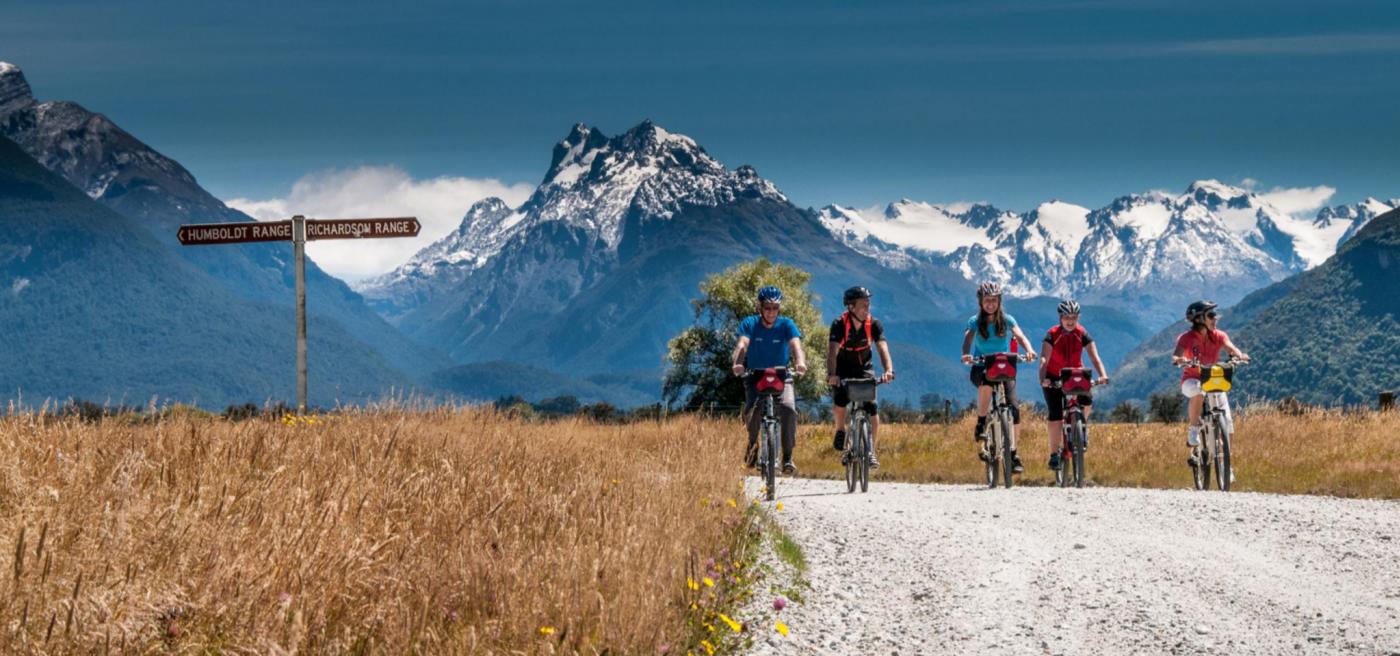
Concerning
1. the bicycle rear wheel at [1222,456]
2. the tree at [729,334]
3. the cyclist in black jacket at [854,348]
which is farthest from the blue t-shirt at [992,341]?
the tree at [729,334]

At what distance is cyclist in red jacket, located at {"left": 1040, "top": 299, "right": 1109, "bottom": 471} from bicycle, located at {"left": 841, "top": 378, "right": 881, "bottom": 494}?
275 cm

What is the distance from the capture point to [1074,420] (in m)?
18.8

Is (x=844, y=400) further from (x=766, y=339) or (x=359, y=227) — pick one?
(x=359, y=227)

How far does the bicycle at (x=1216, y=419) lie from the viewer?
17.5m

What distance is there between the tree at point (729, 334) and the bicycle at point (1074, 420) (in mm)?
51422

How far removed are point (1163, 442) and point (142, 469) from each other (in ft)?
67.8

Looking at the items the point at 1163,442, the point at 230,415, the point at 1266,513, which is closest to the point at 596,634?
the point at 1266,513

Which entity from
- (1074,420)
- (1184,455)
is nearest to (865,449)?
(1074,420)

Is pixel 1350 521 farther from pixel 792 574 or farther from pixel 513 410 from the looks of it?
pixel 513 410

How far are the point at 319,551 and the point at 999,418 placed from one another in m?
13.3

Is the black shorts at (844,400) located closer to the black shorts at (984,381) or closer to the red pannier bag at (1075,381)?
the black shorts at (984,381)

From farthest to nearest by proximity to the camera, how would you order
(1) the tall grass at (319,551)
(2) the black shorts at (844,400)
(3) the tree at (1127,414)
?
(3) the tree at (1127,414) < (2) the black shorts at (844,400) < (1) the tall grass at (319,551)

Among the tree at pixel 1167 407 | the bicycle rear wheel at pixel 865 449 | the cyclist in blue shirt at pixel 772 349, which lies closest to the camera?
the cyclist in blue shirt at pixel 772 349

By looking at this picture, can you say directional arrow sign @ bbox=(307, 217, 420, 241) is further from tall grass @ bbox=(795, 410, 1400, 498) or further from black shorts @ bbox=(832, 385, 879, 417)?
tall grass @ bbox=(795, 410, 1400, 498)
